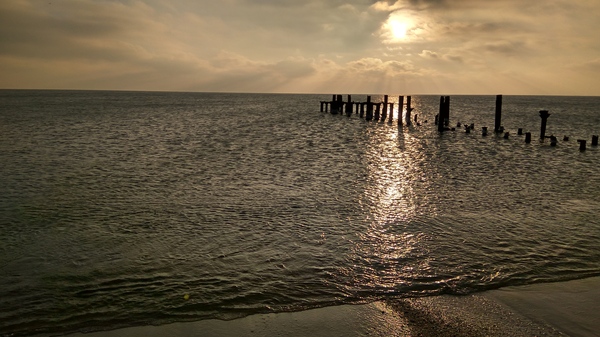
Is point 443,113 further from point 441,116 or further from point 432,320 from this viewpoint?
point 432,320

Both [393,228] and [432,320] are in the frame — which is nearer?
[432,320]

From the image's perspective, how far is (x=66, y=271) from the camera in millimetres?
6961

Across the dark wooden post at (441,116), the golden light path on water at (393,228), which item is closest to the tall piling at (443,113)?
the dark wooden post at (441,116)

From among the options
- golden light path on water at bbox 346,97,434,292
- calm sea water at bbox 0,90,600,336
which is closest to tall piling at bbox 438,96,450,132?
golden light path on water at bbox 346,97,434,292

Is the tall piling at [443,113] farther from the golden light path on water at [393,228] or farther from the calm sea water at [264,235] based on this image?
the calm sea water at [264,235]

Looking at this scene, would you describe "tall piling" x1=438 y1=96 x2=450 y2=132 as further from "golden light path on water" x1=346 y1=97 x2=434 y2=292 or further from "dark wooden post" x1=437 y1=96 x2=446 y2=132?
"golden light path on water" x1=346 y1=97 x2=434 y2=292

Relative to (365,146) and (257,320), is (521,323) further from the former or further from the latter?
(365,146)

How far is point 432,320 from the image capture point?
5215 millimetres

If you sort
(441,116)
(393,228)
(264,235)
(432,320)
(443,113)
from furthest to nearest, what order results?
1. (443,113)
2. (441,116)
3. (393,228)
4. (264,235)
5. (432,320)

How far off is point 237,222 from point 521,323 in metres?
6.41

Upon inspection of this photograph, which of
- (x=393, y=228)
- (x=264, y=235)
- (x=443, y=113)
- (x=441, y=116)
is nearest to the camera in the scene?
(x=264, y=235)

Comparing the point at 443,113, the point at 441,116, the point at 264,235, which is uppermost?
the point at 443,113

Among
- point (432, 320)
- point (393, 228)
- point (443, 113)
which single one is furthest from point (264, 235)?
point (443, 113)

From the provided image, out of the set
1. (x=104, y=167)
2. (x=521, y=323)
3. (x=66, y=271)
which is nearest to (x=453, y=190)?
(x=521, y=323)
